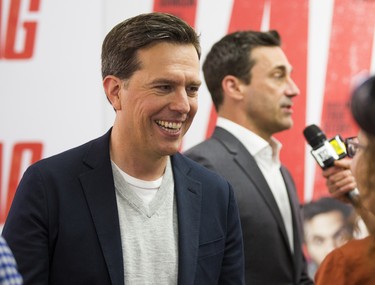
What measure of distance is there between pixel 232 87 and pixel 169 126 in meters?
1.26

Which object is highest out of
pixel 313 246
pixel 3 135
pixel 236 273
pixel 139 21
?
pixel 139 21

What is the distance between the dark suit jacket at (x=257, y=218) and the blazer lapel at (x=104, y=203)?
0.92m

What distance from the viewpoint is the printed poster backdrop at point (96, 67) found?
12.1ft

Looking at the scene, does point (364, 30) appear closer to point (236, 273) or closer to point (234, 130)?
point (234, 130)

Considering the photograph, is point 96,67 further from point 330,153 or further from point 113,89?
point 113,89

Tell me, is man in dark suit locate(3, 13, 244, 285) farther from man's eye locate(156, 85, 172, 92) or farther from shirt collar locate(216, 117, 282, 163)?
shirt collar locate(216, 117, 282, 163)

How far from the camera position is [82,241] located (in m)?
1.83

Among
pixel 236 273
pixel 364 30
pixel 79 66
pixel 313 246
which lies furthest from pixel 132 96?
pixel 364 30

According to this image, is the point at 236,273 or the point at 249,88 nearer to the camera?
the point at 236,273

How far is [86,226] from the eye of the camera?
6.07ft

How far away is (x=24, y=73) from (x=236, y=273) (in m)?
2.03

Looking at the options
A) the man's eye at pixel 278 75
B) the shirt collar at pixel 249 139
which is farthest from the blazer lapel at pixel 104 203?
the man's eye at pixel 278 75

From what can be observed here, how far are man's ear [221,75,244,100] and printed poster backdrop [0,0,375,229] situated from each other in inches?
28.1

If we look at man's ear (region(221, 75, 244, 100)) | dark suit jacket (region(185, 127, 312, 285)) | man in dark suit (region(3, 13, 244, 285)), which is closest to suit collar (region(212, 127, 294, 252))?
dark suit jacket (region(185, 127, 312, 285))
